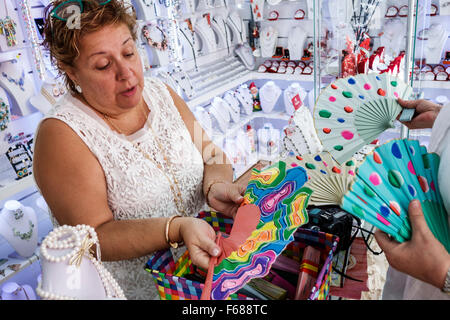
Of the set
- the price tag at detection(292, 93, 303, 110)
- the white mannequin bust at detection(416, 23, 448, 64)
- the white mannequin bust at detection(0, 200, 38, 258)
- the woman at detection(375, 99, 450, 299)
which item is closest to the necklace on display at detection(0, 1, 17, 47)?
the white mannequin bust at detection(0, 200, 38, 258)

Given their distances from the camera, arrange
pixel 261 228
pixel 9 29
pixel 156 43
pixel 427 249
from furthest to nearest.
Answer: pixel 156 43
pixel 9 29
pixel 261 228
pixel 427 249

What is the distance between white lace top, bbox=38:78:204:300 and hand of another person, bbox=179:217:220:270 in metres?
0.25

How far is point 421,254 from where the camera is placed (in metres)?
0.71

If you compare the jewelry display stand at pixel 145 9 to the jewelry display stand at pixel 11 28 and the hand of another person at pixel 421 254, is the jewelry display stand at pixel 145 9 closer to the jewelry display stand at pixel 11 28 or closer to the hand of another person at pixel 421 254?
the jewelry display stand at pixel 11 28

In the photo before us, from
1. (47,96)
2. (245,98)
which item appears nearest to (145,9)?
(47,96)

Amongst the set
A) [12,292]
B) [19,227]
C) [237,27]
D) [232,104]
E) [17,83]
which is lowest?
[12,292]

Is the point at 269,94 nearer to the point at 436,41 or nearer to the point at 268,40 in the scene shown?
the point at 268,40

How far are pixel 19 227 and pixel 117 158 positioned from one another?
1328mm

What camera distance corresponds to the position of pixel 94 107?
117 centimetres

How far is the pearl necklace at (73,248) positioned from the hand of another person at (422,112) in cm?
97

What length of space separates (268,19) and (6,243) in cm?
319

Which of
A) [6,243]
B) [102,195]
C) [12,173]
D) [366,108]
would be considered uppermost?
[366,108]
